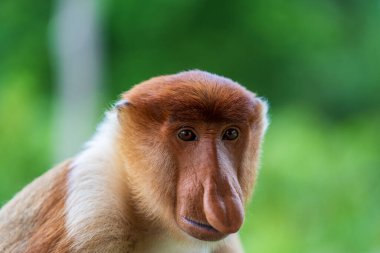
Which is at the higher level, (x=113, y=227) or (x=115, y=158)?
(x=115, y=158)

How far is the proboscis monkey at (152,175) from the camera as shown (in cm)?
203

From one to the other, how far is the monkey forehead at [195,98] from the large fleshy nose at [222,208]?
28 centimetres

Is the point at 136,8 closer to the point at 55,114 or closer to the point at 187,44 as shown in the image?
the point at 187,44

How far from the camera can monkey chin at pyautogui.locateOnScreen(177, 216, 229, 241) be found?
1953 millimetres

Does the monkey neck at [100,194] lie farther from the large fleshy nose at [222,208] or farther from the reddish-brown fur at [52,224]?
the large fleshy nose at [222,208]

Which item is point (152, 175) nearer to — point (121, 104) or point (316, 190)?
point (121, 104)

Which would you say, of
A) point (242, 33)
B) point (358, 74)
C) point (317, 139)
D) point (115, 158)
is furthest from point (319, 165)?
point (115, 158)

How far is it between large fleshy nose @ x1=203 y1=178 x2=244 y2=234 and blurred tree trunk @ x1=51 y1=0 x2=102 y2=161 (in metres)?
3.88

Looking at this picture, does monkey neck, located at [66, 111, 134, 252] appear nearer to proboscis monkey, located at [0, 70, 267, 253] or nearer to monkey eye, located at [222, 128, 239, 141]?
proboscis monkey, located at [0, 70, 267, 253]

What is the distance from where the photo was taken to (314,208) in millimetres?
3889

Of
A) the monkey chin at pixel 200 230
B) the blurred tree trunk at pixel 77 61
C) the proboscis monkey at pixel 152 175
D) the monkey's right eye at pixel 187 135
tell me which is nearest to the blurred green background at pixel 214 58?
the blurred tree trunk at pixel 77 61

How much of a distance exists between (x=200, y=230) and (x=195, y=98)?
1.28 ft

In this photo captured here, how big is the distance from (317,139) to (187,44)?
1839 millimetres

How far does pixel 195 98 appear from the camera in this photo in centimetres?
208
